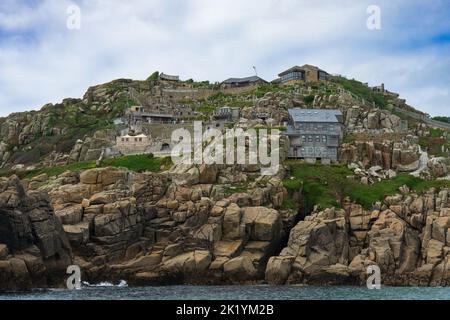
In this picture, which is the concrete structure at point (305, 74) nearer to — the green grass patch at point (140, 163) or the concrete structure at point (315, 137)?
the concrete structure at point (315, 137)

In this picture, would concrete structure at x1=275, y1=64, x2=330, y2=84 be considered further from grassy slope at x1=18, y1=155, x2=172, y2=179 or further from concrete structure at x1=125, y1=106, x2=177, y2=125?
grassy slope at x1=18, y1=155, x2=172, y2=179

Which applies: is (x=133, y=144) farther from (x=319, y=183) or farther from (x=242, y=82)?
(x=242, y=82)

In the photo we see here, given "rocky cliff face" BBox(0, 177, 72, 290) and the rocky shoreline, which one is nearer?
"rocky cliff face" BBox(0, 177, 72, 290)

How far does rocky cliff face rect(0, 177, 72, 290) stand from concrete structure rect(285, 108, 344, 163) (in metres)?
52.7

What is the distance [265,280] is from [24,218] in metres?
29.4

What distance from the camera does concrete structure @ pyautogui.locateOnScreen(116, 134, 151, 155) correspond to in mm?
131625

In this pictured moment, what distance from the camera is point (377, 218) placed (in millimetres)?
97562

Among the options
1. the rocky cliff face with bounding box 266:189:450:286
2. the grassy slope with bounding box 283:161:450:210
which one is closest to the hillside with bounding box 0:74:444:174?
the grassy slope with bounding box 283:161:450:210

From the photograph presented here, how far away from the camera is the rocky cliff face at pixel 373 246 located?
86.4 meters

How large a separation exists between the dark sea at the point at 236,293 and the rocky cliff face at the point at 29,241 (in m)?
3.03

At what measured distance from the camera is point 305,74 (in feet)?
583

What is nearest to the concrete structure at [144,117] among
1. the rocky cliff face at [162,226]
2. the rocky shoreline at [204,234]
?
the rocky cliff face at [162,226]
